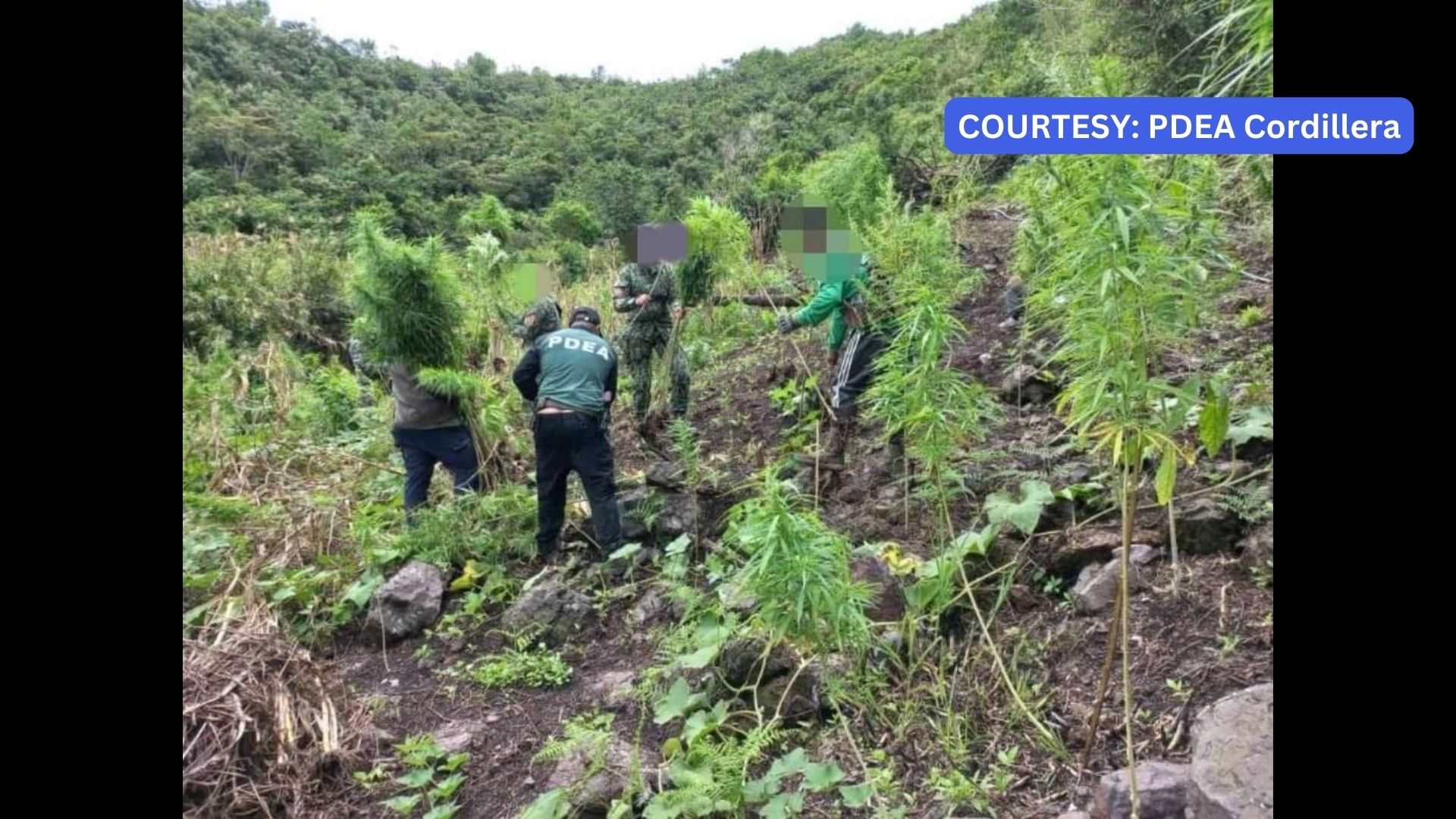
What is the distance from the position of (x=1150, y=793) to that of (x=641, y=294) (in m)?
4.71

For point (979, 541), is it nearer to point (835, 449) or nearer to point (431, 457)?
point (835, 449)

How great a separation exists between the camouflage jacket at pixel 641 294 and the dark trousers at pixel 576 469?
166cm

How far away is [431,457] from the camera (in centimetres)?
502

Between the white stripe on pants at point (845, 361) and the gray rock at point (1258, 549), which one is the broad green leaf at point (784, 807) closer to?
the gray rock at point (1258, 549)

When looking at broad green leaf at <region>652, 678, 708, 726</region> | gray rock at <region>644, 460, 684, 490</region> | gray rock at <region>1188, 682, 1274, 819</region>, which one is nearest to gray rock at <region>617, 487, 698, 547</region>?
gray rock at <region>644, 460, 684, 490</region>

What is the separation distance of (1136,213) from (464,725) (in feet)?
10.5

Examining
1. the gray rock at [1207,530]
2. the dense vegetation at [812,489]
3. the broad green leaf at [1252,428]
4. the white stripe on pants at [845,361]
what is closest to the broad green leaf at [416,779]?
the dense vegetation at [812,489]

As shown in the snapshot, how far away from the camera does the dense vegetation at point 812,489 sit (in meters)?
2.06

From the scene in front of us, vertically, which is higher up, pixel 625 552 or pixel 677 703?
pixel 625 552

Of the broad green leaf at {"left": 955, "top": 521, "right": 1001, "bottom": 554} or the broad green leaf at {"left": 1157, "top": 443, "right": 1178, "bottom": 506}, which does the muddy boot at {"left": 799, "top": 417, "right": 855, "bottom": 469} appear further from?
the broad green leaf at {"left": 1157, "top": 443, "right": 1178, "bottom": 506}

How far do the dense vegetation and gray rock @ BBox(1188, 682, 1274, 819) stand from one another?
24 centimetres

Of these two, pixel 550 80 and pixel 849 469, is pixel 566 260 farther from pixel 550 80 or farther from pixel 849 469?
pixel 550 80

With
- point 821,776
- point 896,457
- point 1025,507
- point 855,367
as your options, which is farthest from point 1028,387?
point 821,776

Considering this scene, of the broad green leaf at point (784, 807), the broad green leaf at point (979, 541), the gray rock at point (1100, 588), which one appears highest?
the broad green leaf at point (979, 541)
